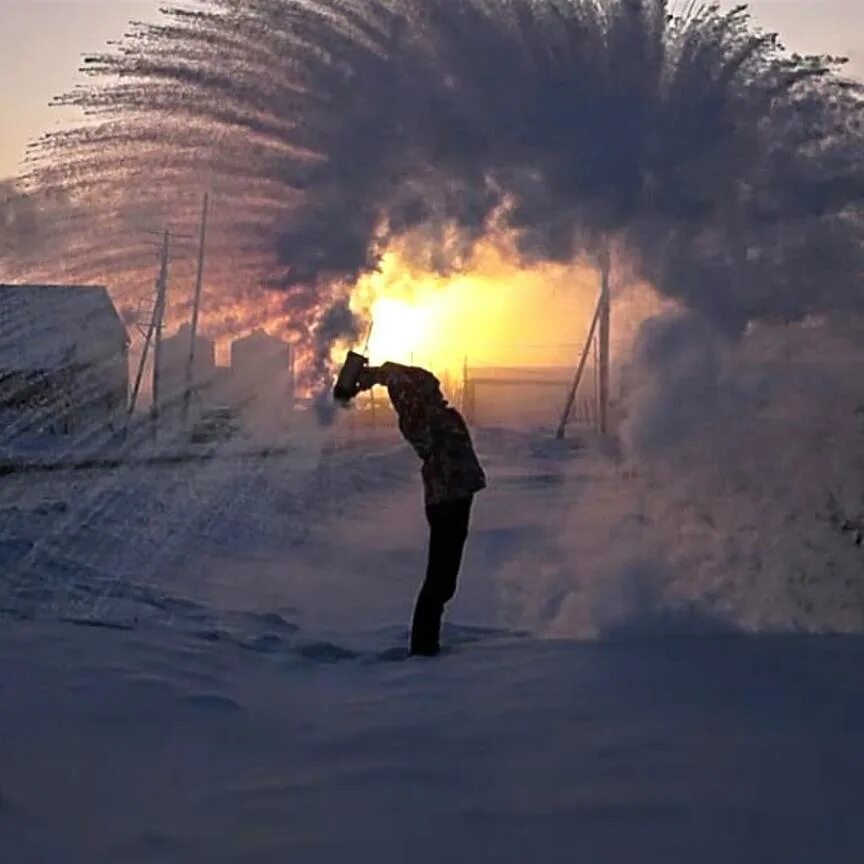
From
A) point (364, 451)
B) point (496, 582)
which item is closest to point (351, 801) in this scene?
point (496, 582)

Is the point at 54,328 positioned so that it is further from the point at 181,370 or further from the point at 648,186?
the point at 648,186

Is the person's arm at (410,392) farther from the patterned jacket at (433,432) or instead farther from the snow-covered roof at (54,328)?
the snow-covered roof at (54,328)

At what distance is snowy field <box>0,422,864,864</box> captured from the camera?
4.20 metres

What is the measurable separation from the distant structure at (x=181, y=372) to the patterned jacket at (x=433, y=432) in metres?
4.99

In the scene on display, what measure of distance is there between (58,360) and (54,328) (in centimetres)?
393

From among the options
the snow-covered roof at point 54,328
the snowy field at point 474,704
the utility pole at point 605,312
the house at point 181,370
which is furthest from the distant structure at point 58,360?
the snowy field at point 474,704

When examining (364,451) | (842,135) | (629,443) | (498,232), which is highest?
(842,135)

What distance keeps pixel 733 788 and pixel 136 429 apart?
1973 cm

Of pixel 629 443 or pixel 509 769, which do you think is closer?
pixel 509 769

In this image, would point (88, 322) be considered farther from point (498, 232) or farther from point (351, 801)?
point (351, 801)

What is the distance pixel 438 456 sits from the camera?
7461mm

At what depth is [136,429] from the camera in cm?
2339

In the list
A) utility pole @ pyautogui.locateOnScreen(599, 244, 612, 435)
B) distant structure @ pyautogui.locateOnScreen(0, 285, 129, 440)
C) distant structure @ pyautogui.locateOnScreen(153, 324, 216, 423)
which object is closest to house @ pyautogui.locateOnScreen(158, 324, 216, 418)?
distant structure @ pyautogui.locateOnScreen(153, 324, 216, 423)

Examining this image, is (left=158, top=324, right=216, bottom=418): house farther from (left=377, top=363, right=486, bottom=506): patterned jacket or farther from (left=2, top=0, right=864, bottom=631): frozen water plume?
(left=377, top=363, right=486, bottom=506): patterned jacket
